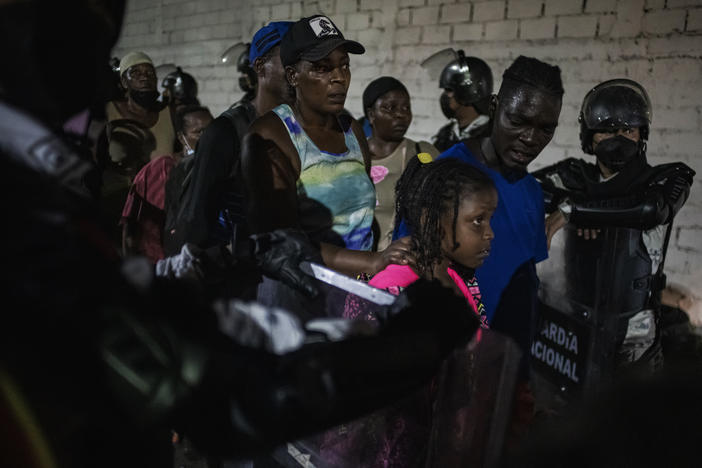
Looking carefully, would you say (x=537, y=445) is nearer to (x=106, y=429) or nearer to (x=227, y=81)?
(x=106, y=429)

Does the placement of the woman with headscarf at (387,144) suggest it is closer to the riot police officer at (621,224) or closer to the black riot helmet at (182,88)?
the riot police officer at (621,224)

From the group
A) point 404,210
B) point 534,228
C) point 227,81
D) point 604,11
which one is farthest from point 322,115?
point 227,81

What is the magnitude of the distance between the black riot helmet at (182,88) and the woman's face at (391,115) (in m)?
3.94

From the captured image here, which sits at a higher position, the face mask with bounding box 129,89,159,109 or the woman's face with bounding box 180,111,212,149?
the face mask with bounding box 129,89,159,109

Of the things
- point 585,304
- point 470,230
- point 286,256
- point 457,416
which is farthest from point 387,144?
point 457,416

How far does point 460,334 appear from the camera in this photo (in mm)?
1124

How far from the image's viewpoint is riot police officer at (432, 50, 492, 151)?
5215 mm

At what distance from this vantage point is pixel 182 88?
7.88 metres

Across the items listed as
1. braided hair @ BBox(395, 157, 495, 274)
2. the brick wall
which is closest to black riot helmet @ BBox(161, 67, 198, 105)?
the brick wall

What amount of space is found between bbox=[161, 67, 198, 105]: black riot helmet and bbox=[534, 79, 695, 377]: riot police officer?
5.75 m

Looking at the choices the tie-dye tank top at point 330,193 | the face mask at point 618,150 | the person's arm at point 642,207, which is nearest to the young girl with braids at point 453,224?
the tie-dye tank top at point 330,193

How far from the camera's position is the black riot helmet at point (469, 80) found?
17.2 ft

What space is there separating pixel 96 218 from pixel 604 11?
5.01 meters

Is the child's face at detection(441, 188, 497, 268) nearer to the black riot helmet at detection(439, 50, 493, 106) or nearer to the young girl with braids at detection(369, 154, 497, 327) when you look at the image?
the young girl with braids at detection(369, 154, 497, 327)
